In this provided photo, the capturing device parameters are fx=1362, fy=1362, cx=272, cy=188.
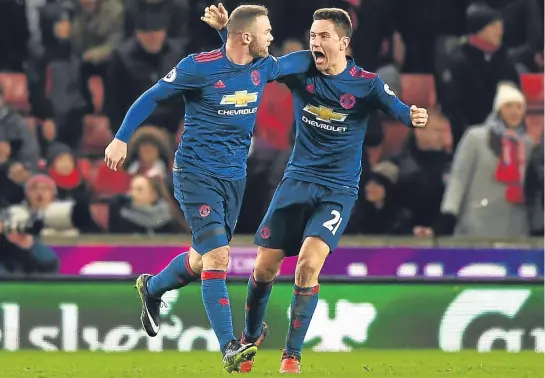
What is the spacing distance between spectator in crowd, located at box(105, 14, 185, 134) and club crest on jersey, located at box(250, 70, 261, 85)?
4219mm

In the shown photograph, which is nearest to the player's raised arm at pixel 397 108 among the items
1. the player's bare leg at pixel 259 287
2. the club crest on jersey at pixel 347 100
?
the club crest on jersey at pixel 347 100

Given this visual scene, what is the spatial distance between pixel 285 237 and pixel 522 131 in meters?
3.95

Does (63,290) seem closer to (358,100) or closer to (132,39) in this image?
(132,39)

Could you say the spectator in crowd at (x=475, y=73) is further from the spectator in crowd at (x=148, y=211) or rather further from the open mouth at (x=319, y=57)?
the open mouth at (x=319, y=57)

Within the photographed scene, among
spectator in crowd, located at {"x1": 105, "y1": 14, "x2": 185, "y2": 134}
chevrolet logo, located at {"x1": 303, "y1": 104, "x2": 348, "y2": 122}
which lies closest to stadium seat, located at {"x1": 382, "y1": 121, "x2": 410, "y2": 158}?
spectator in crowd, located at {"x1": 105, "y1": 14, "x2": 185, "y2": 134}

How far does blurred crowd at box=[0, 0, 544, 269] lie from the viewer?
1188 cm

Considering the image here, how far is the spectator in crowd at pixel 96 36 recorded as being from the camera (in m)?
12.8

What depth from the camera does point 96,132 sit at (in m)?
12.7

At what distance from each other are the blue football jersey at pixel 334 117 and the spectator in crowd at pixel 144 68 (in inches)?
157

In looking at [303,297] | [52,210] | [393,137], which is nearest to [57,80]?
[52,210]

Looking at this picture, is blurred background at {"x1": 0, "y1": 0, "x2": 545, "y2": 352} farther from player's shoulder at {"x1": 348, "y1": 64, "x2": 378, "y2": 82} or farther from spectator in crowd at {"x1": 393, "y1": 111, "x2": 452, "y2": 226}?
player's shoulder at {"x1": 348, "y1": 64, "x2": 378, "y2": 82}

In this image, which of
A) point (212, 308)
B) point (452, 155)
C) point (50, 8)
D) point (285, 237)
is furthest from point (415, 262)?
point (50, 8)

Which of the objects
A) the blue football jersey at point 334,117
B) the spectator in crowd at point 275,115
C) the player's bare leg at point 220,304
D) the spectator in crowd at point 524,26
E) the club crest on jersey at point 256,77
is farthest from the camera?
the spectator in crowd at point 524,26

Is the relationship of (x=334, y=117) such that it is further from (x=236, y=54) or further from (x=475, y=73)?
(x=475, y=73)
